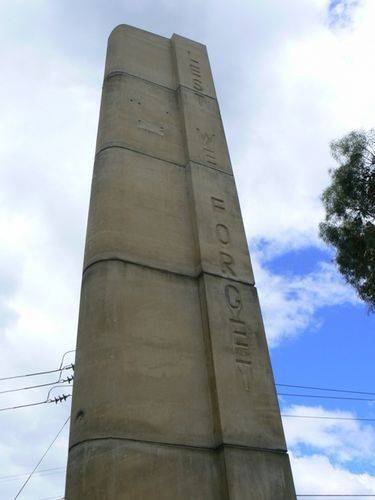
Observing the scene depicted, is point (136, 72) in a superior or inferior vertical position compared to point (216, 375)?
superior

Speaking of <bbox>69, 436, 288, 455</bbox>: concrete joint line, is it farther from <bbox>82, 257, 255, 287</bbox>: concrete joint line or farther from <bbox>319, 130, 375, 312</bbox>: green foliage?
<bbox>319, 130, 375, 312</bbox>: green foliage

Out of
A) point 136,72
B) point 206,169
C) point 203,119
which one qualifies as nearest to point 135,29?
point 136,72

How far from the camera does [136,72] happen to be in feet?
37.9

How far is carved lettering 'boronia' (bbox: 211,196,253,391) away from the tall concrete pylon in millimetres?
22

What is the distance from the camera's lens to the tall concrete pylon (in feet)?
20.6

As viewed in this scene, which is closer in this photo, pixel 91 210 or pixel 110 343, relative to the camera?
pixel 110 343

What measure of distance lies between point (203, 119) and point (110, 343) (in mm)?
6293

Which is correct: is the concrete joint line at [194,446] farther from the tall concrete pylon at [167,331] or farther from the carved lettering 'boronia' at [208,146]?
the carved lettering 'boronia' at [208,146]

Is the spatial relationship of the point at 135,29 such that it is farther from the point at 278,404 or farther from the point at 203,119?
the point at 278,404

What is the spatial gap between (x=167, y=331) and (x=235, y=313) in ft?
4.17

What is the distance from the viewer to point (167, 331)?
298 inches

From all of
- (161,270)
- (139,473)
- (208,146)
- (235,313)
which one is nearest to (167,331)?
(161,270)

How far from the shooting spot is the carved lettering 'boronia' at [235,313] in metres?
7.66

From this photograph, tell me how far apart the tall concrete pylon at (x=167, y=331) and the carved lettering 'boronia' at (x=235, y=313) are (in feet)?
0.07
